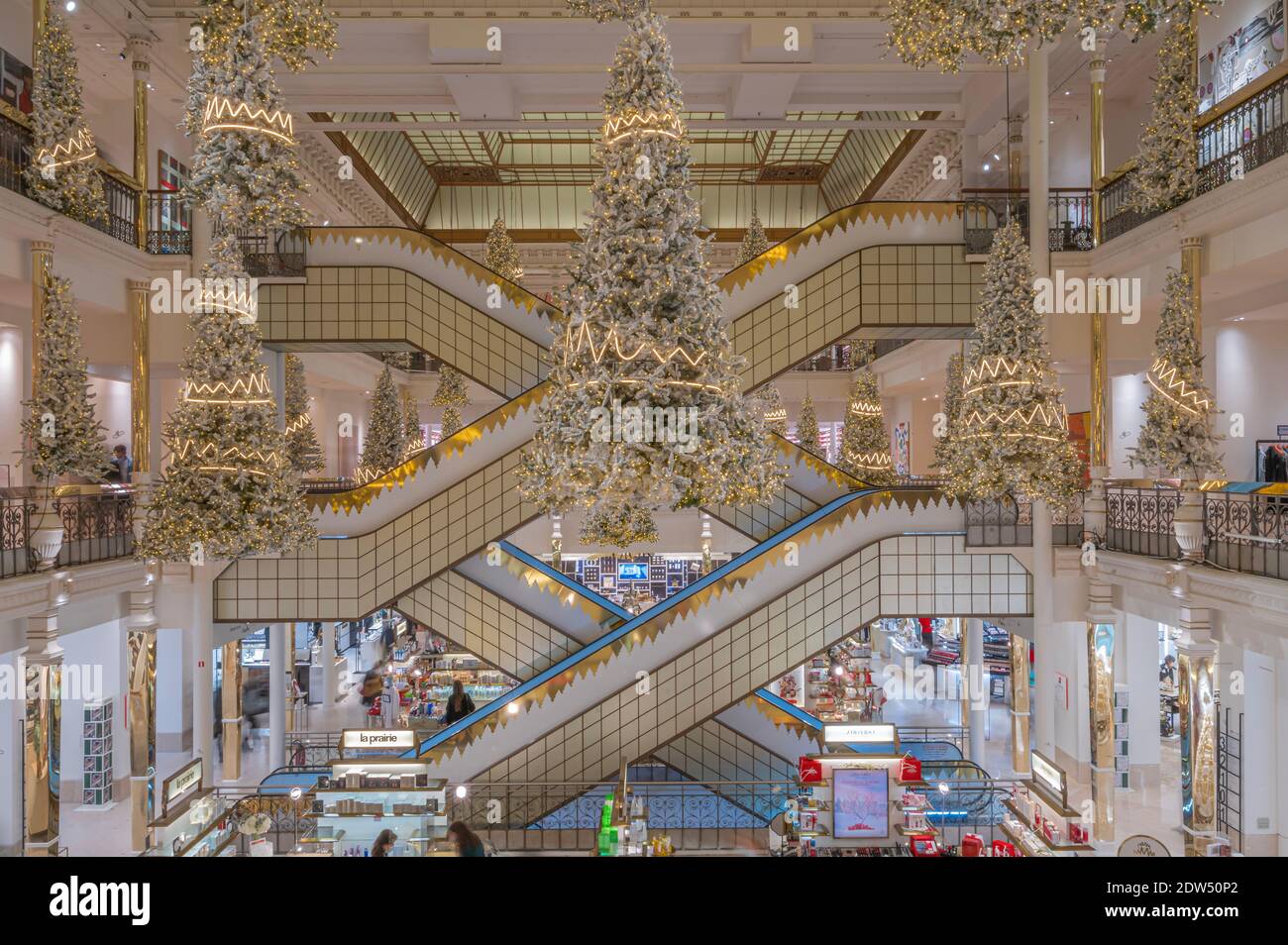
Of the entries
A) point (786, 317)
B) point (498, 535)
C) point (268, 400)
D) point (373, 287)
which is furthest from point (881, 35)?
point (268, 400)

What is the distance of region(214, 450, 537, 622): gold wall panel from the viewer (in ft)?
44.1

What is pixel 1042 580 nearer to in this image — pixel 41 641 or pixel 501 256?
pixel 501 256

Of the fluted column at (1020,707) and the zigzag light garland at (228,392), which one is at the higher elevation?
the zigzag light garland at (228,392)

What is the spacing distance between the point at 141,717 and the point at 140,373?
481 cm

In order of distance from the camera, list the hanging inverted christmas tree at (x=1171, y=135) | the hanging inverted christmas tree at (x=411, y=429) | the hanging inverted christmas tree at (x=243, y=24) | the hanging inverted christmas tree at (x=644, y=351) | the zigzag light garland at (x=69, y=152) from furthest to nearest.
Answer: the hanging inverted christmas tree at (x=411, y=429) → the zigzag light garland at (x=69, y=152) → the hanging inverted christmas tree at (x=1171, y=135) → the hanging inverted christmas tree at (x=243, y=24) → the hanging inverted christmas tree at (x=644, y=351)

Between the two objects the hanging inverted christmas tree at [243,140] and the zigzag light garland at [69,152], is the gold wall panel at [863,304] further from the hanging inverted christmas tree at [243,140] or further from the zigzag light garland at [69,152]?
the zigzag light garland at [69,152]

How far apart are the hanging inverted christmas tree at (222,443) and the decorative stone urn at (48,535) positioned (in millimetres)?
975

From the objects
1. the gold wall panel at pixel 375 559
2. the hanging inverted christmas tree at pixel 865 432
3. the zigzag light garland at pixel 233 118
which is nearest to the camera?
the zigzag light garland at pixel 233 118

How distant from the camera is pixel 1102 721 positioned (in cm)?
1176

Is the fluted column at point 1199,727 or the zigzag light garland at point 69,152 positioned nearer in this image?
the fluted column at point 1199,727

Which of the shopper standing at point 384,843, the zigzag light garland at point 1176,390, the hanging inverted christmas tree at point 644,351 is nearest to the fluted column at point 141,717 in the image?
the shopper standing at point 384,843

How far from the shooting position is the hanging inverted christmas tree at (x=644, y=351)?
698cm

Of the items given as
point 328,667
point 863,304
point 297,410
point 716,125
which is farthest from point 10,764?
point 716,125

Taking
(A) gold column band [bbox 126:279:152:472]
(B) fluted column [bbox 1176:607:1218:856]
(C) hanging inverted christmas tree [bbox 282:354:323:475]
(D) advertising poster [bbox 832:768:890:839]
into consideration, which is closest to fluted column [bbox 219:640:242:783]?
(C) hanging inverted christmas tree [bbox 282:354:323:475]
